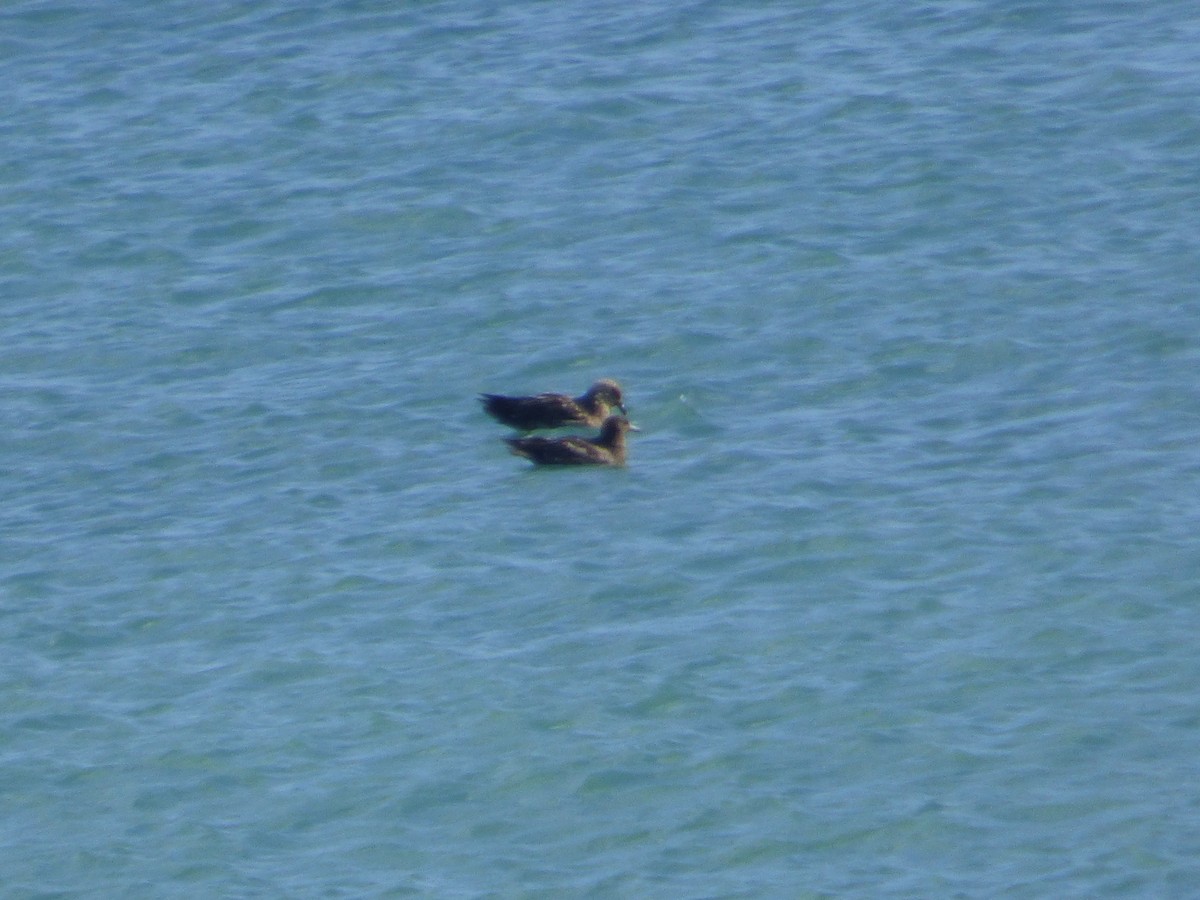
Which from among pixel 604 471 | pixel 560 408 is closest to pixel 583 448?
pixel 604 471

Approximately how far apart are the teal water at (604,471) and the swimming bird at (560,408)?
0.75ft

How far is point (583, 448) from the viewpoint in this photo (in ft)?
47.1

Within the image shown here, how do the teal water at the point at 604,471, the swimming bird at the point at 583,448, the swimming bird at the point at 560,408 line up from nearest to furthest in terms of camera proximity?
the teal water at the point at 604,471 < the swimming bird at the point at 583,448 < the swimming bird at the point at 560,408

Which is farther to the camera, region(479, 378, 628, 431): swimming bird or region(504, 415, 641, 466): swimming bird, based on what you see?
region(479, 378, 628, 431): swimming bird

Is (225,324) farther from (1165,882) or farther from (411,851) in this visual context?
(1165,882)

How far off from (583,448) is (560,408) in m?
0.60

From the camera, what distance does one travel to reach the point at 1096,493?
43.3ft

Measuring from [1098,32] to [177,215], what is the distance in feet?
27.8

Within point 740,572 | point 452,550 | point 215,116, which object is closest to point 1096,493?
point 740,572

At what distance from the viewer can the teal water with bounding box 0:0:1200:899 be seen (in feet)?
34.4

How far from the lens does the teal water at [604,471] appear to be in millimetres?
10484

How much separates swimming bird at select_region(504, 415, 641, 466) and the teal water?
16cm

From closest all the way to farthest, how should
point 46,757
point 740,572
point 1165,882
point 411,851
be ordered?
point 1165,882 < point 411,851 < point 46,757 < point 740,572

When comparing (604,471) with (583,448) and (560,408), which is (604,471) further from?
(560,408)
